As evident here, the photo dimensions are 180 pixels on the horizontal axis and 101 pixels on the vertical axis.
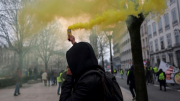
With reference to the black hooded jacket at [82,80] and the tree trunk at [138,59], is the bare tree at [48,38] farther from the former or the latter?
the black hooded jacket at [82,80]

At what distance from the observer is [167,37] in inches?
1217

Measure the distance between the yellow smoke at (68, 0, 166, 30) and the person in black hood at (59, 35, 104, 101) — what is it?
4.24 feet

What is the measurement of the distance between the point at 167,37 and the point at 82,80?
33.5 m

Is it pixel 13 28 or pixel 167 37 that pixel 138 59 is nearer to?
pixel 13 28

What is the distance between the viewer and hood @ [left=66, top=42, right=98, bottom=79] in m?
1.55

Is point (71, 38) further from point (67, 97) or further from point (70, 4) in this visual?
point (70, 4)

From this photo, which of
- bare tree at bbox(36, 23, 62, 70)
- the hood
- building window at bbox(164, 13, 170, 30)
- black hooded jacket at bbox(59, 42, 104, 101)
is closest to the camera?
black hooded jacket at bbox(59, 42, 104, 101)

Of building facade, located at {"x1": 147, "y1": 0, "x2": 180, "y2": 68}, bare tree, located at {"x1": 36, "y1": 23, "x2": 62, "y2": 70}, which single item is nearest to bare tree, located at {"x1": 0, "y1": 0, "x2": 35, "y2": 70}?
bare tree, located at {"x1": 36, "y1": 23, "x2": 62, "y2": 70}

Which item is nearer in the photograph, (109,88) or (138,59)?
(109,88)

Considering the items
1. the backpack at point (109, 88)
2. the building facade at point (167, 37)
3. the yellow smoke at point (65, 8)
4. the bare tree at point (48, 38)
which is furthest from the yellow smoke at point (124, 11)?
the building facade at point (167, 37)

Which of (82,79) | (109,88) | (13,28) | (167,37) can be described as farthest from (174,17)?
(82,79)

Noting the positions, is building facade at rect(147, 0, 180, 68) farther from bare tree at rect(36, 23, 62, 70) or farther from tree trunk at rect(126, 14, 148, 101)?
tree trunk at rect(126, 14, 148, 101)

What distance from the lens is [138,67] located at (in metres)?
4.84

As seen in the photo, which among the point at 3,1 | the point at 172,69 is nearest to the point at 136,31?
the point at 172,69
